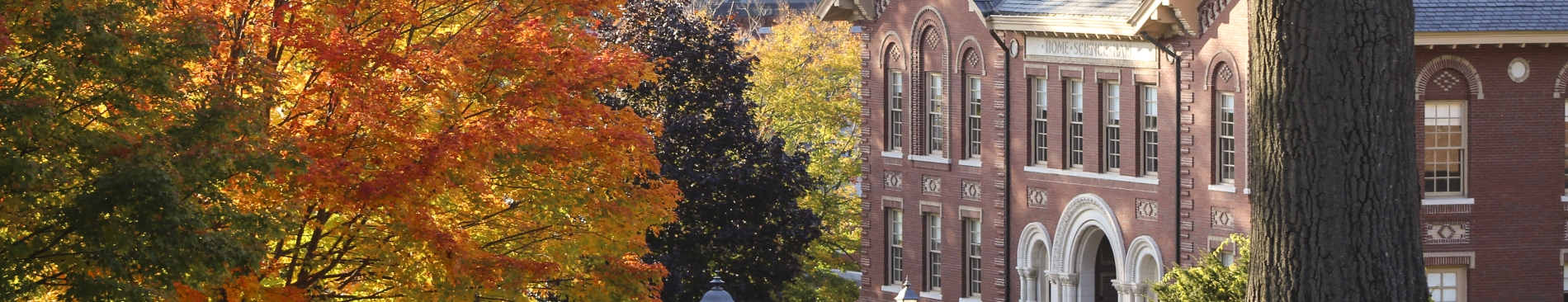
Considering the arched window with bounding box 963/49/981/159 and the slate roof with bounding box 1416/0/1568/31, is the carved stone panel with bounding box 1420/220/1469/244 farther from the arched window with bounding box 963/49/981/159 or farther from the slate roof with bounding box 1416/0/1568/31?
the arched window with bounding box 963/49/981/159

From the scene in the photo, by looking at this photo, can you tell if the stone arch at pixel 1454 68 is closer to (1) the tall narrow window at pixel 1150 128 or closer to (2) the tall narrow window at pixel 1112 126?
(1) the tall narrow window at pixel 1150 128

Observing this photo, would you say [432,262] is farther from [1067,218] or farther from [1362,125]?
[1067,218]

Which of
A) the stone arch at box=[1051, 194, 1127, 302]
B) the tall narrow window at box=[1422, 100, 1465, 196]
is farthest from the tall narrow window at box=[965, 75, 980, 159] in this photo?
the tall narrow window at box=[1422, 100, 1465, 196]

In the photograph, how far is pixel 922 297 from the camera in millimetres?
42094

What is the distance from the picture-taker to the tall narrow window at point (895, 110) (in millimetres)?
41750

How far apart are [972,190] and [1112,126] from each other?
4298 mm

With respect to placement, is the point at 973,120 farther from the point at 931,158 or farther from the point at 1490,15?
the point at 1490,15

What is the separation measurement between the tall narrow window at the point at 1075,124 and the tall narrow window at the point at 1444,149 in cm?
636

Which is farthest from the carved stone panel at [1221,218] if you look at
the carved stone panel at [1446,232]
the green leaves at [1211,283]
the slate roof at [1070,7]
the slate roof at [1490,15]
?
the slate roof at [1490,15]

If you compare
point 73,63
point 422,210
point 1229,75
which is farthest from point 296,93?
point 1229,75

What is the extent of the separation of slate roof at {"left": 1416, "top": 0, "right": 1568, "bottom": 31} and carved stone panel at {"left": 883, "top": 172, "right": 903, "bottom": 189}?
43.1ft

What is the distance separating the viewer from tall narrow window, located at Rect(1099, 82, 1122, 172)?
3597cm

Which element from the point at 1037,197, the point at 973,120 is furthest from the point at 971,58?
→ the point at 1037,197

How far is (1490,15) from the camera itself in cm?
3078
